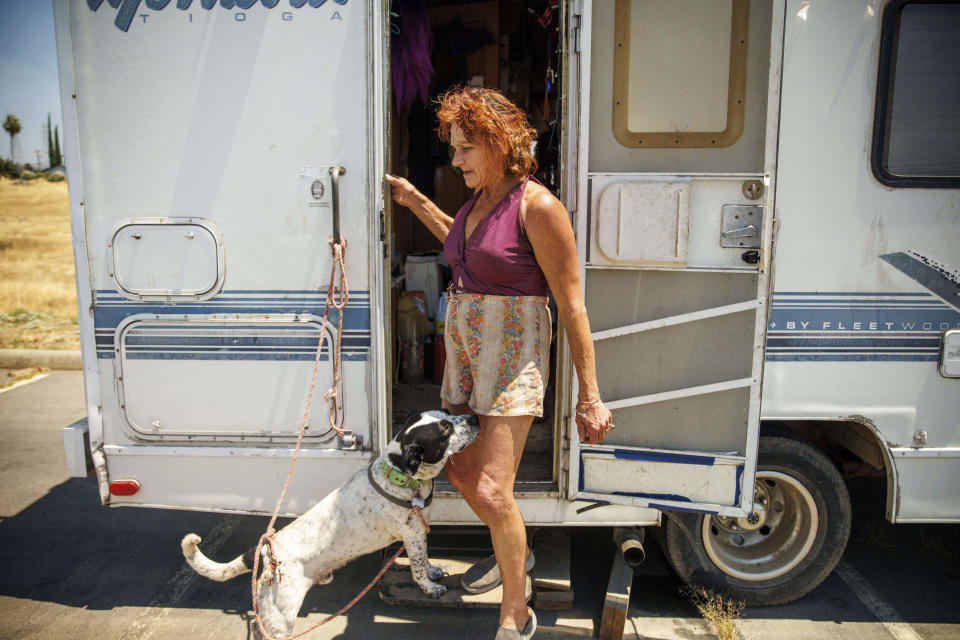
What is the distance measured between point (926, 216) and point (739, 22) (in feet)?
4.16

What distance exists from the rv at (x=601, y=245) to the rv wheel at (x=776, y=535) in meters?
0.04

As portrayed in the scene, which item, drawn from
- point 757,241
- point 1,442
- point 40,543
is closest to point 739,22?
point 757,241

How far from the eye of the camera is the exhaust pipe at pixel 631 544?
9.49ft

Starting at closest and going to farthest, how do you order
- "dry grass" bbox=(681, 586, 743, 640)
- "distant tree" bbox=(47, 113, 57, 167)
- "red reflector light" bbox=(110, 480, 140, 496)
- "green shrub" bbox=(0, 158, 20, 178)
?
"dry grass" bbox=(681, 586, 743, 640) < "red reflector light" bbox=(110, 480, 140, 496) < "green shrub" bbox=(0, 158, 20, 178) < "distant tree" bbox=(47, 113, 57, 167)

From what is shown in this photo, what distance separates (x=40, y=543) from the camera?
3.71 m

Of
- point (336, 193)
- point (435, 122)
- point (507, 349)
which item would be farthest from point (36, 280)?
point (507, 349)

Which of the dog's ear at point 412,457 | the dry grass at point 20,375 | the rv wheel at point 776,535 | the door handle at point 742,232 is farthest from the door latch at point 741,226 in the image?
the dry grass at point 20,375

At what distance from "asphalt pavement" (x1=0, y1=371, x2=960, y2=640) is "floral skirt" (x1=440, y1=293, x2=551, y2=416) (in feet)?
4.09

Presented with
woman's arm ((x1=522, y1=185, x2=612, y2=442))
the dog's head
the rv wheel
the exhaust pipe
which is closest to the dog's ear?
the dog's head

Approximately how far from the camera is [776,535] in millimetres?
3221

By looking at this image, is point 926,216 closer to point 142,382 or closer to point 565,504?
point 565,504

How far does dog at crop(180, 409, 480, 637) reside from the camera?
99.5 inches

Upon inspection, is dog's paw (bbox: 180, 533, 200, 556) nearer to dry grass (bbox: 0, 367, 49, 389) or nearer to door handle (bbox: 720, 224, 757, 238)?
door handle (bbox: 720, 224, 757, 238)

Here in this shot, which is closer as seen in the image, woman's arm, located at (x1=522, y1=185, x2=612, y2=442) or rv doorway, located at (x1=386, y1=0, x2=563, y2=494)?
woman's arm, located at (x1=522, y1=185, x2=612, y2=442)
